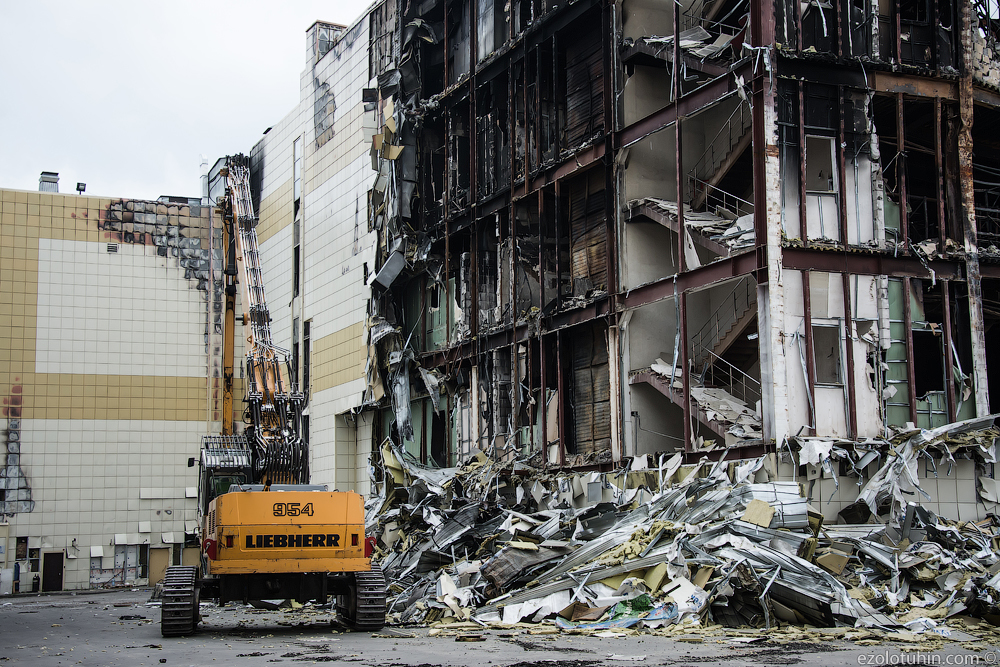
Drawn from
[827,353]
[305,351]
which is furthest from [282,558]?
[305,351]

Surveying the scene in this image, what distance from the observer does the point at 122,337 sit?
4166 cm

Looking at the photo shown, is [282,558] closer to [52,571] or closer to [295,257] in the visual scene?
[52,571]

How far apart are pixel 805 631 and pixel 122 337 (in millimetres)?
34066

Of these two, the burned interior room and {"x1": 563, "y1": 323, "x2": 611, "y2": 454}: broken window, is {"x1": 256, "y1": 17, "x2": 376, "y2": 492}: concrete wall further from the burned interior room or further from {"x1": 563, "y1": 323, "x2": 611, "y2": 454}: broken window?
{"x1": 563, "y1": 323, "x2": 611, "y2": 454}: broken window

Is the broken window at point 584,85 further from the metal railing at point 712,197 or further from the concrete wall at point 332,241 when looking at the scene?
the concrete wall at point 332,241

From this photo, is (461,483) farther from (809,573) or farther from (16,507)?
(16,507)

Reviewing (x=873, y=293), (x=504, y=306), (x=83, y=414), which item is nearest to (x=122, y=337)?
(x=83, y=414)

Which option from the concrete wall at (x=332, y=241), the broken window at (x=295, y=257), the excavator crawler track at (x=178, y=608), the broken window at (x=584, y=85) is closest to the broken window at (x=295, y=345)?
the concrete wall at (x=332, y=241)

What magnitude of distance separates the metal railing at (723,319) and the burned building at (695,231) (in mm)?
68

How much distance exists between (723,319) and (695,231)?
7.76 feet

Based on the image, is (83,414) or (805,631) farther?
(83,414)

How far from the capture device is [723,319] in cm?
2291

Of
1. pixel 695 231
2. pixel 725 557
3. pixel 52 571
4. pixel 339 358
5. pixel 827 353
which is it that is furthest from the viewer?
pixel 52 571

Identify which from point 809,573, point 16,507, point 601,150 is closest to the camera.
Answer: point 809,573
